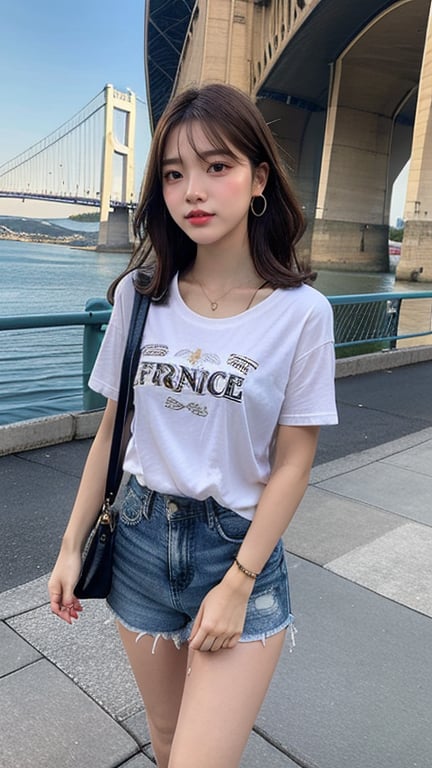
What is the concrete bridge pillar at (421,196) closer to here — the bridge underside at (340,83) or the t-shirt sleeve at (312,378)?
the bridge underside at (340,83)

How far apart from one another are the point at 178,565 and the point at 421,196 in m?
34.0

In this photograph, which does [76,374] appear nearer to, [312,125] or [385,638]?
[385,638]

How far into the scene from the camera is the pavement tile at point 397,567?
2.67 meters

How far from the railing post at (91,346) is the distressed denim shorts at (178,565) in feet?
11.1

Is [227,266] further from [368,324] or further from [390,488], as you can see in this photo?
[368,324]

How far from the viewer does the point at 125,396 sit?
1.26 meters

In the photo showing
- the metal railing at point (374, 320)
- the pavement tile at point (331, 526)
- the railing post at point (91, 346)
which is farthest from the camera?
the metal railing at point (374, 320)

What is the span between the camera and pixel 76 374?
16.4ft

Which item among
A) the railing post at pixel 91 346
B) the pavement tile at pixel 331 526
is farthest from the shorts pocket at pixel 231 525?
the railing post at pixel 91 346

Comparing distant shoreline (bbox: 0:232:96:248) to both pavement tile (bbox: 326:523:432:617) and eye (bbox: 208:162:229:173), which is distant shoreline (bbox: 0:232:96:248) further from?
eye (bbox: 208:162:229:173)

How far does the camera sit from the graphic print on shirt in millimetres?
1097

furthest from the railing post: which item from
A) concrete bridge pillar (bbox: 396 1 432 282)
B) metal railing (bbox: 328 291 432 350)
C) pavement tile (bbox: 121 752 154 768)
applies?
concrete bridge pillar (bbox: 396 1 432 282)

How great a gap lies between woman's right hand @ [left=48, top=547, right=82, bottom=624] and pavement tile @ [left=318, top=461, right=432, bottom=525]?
2.59 meters

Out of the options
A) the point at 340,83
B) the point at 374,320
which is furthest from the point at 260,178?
the point at 340,83
